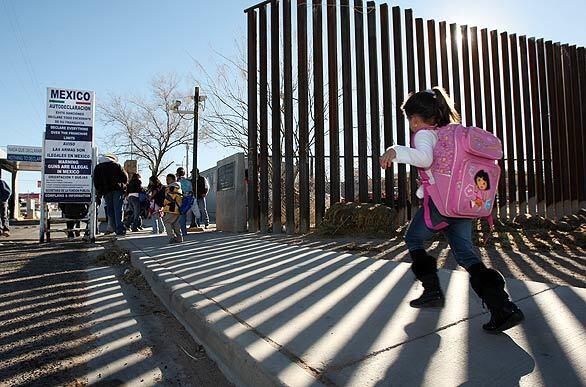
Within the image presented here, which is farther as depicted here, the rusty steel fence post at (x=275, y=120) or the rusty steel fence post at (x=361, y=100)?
the rusty steel fence post at (x=361, y=100)

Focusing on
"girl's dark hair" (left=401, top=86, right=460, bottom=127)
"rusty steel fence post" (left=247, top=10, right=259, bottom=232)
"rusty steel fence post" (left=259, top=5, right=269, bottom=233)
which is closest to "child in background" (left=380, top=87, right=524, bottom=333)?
"girl's dark hair" (left=401, top=86, right=460, bottom=127)

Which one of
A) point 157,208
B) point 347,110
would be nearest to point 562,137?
point 347,110

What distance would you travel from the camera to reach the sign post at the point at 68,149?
923cm

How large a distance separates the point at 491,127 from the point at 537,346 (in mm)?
→ 10445

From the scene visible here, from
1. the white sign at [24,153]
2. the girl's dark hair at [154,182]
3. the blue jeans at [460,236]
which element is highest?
the white sign at [24,153]

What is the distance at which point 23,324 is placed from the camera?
3.43 meters

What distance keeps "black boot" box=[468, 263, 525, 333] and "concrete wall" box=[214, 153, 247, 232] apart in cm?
840

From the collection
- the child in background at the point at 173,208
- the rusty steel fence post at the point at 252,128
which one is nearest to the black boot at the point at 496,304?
the child in background at the point at 173,208

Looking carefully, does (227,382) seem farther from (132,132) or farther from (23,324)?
(132,132)

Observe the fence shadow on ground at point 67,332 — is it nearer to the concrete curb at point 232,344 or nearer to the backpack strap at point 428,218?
the concrete curb at point 232,344

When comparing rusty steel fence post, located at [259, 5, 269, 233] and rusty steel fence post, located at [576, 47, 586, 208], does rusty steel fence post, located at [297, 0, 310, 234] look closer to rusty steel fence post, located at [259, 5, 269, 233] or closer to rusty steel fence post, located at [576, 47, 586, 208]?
rusty steel fence post, located at [259, 5, 269, 233]

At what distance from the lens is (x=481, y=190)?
263 centimetres

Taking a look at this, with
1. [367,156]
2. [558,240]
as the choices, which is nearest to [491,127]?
[367,156]

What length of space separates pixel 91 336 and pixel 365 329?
194 centimetres
